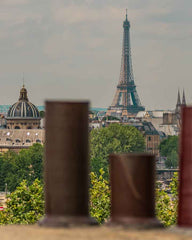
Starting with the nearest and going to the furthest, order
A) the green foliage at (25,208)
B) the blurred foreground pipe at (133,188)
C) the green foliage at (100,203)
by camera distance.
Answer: the blurred foreground pipe at (133,188)
the green foliage at (25,208)
the green foliage at (100,203)

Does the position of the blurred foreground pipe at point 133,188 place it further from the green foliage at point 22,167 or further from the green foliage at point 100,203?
the green foliage at point 22,167

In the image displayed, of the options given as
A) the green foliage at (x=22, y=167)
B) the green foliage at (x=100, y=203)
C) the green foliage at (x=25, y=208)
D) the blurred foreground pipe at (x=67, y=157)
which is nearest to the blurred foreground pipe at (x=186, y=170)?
the blurred foreground pipe at (x=67, y=157)

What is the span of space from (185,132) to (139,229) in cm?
223

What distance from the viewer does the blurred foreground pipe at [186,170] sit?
31.0 metres

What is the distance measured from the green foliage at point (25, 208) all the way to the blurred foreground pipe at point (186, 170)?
39.7 m

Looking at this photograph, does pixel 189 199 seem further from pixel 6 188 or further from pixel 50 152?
pixel 6 188

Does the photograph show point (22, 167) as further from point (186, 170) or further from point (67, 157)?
point (186, 170)

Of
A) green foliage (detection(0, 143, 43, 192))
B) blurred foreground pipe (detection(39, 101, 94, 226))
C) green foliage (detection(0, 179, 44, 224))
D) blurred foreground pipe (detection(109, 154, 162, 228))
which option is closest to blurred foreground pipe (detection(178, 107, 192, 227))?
blurred foreground pipe (detection(109, 154, 162, 228))

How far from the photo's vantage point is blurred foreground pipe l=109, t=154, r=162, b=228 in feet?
102

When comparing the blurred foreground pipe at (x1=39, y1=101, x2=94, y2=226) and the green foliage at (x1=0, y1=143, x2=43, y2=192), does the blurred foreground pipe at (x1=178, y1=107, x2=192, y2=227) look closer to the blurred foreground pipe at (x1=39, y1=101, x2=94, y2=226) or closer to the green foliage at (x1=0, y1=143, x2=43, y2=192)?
the blurred foreground pipe at (x1=39, y1=101, x2=94, y2=226)

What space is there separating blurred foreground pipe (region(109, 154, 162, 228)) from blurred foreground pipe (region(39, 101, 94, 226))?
0.68 m

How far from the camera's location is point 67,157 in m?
31.1

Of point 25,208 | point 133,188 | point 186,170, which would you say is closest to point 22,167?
point 25,208

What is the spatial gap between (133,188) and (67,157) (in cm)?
152
